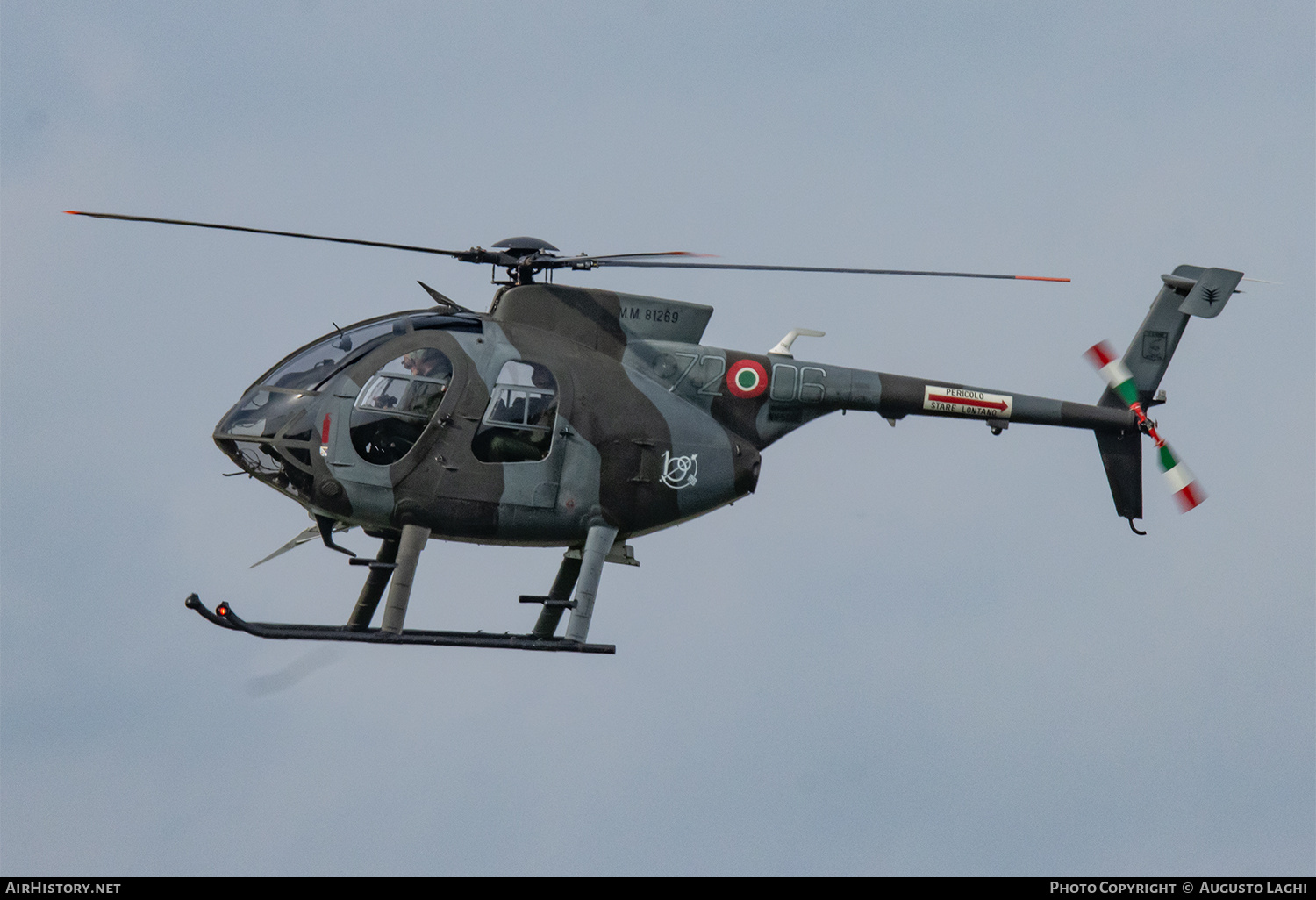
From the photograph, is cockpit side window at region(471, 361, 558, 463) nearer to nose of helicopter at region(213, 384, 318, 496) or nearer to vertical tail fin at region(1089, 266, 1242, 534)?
nose of helicopter at region(213, 384, 318, 496)

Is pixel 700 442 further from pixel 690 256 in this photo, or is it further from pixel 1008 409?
pixel 1008 409

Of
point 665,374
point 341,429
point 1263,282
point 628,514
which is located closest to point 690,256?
point 665,374

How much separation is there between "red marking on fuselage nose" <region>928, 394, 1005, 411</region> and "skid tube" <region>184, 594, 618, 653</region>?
17.7ft

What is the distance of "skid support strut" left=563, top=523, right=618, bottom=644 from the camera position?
2117 centimetres

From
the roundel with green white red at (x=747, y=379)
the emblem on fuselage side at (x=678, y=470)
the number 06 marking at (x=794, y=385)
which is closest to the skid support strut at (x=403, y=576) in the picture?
the emblem on fuselage side at (x=678, y=470)

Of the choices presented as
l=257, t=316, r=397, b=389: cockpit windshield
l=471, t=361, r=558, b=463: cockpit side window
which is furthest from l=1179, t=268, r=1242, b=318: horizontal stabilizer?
l=257, t=316, r=397, b=389: cockpit windshield

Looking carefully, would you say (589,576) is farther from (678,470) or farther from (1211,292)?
(1211,292)

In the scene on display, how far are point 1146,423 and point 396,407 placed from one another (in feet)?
33.5

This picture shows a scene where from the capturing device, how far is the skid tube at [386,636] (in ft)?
64.1

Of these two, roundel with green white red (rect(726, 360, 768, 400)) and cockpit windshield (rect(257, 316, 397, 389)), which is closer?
cockpit windshield (rect(257, 316, 397, 389))

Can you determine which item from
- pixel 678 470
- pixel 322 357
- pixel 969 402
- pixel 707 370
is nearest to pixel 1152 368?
pixel 969 402

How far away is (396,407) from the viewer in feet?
68.1

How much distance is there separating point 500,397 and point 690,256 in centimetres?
275

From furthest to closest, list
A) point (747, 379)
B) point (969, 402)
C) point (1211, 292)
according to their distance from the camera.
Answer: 1. point (1211, 292)
2. point (969, 402)
3. point (747, 379)
